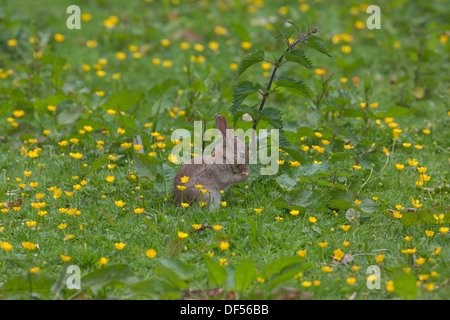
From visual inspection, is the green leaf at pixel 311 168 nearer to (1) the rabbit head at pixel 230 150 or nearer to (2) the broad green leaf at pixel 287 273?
(1) the rabbit head at pixel 230 150

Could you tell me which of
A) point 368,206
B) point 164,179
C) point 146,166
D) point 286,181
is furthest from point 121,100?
point 368,206

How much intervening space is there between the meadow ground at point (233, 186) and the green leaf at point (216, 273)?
0.01 meters

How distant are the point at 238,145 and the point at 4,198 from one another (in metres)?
1.75

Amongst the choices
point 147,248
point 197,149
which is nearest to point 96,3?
point 197,149

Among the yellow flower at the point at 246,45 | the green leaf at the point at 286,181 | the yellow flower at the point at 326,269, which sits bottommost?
the yellow flower at the point at 326,269

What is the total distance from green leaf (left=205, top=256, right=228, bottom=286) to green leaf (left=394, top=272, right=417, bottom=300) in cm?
90

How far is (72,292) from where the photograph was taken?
3141mm

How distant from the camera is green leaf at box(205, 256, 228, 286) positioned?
3.10 meters

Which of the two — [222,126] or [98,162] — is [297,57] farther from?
[98,162]

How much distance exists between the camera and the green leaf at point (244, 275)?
3.02 meters

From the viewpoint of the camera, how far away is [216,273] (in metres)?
3.11

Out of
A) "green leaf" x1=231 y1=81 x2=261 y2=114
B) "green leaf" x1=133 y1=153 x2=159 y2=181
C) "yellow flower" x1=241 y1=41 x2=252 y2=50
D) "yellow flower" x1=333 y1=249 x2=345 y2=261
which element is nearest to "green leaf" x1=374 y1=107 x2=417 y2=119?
"green leaf" x1=231 y1=81 x2=261 y2=114

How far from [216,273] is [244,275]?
0.17 m

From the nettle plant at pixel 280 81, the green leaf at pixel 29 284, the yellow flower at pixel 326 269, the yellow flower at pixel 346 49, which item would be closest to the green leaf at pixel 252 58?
the nettle plant at pixel 280 81
